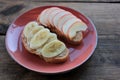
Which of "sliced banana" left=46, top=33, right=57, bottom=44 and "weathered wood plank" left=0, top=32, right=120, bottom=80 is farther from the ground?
"sliced banana" left=46, top=33, right=57, bottom=44

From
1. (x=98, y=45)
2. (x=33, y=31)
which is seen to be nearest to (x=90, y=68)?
(x=98, y=45)

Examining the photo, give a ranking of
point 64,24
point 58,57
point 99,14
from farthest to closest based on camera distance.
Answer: point 99,14
point 64,24
point 58,57

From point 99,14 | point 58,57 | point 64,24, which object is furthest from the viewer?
point 99,14

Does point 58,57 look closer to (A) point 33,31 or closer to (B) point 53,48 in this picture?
(B) point 53,48

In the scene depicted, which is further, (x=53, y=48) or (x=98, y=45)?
(x=98, y=45)

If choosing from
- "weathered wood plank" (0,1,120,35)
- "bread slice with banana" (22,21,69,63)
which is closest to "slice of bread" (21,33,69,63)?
"bread slice with banana" (22,21,69,63)

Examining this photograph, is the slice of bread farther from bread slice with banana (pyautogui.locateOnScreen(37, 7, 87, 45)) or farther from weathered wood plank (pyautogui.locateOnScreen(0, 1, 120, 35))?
weathered wood plank (pyautogui.locateOnScreen(0, 1, 120, 35))
